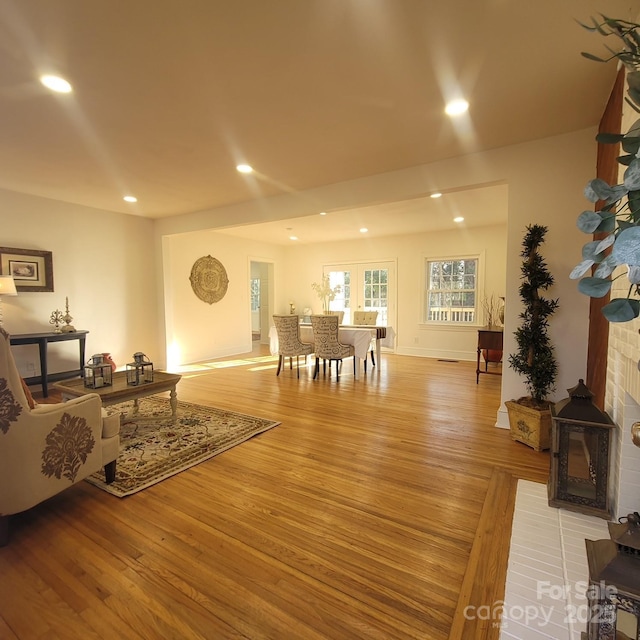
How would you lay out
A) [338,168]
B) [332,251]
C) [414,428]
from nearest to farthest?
1. [414,428]
2. [338,168]
3. [332,251]

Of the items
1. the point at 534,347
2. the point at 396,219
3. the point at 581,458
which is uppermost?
the point at 396,219

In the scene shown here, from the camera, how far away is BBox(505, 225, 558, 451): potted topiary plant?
2949 millimetres

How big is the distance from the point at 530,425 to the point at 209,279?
19.5 feet

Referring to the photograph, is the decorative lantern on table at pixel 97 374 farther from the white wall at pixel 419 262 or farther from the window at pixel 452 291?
the window at pixel 452 291

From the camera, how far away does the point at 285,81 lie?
2.25m

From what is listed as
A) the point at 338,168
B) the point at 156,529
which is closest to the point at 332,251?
the point at 338,168

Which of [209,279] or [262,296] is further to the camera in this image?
[262,296]

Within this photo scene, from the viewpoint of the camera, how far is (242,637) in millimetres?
1310

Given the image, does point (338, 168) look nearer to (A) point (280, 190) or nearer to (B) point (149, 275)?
(A) point (280, 190)

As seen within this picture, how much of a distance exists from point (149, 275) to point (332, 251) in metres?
4.17

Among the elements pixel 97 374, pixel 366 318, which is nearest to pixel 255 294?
pixel 366 318

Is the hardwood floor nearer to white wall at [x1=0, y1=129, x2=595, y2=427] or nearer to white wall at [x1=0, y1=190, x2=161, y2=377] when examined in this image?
white wall at [x1=0, y1=129, x2=595, y2=427]

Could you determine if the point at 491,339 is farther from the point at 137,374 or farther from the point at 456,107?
the point at 137,374

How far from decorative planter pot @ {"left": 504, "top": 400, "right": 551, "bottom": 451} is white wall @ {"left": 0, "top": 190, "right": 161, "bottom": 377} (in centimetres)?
564
